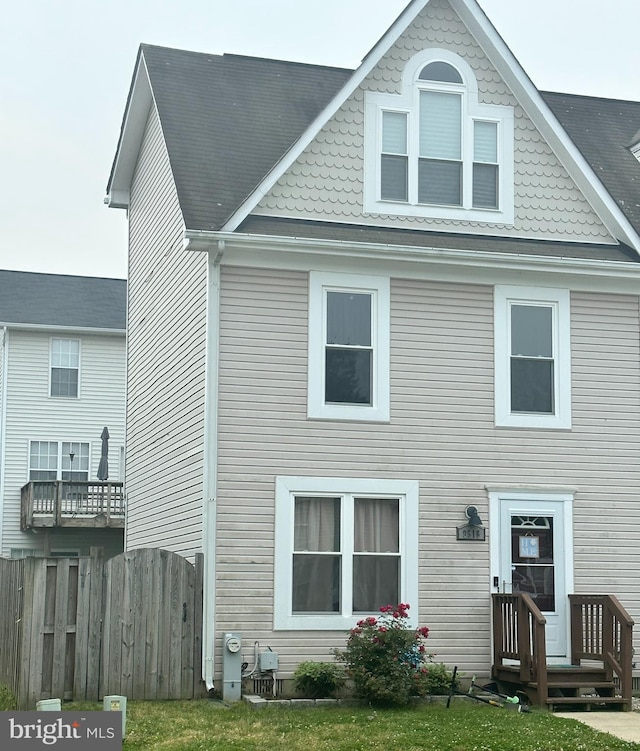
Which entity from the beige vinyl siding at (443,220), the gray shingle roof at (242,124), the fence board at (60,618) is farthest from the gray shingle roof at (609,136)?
the fence board at (60,618)

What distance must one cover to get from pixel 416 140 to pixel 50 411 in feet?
68.3

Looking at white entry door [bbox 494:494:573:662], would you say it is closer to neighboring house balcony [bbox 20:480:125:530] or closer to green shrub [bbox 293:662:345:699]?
green shrub [bbox 293:662:345:699]

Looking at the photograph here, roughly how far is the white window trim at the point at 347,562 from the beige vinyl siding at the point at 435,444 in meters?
0.11

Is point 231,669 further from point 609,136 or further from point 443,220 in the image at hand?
point 609,136

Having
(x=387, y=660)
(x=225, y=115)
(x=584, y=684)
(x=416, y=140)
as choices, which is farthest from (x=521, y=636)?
(x=225, y=115)

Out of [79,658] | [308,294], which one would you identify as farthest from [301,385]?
[79,658]

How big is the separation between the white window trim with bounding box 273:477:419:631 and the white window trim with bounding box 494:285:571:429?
1764mm

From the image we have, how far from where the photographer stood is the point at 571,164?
17438 mm

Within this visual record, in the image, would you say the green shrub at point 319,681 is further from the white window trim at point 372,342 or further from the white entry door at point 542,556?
the white window trim at point 372,342

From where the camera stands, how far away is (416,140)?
57.3ft

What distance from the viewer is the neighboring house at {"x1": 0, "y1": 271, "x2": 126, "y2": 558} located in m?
34.5

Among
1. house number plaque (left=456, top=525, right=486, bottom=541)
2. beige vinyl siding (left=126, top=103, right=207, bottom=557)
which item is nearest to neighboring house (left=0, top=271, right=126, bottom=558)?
beige vinyl siding (left=126, top=103, right=207, bottom=557)

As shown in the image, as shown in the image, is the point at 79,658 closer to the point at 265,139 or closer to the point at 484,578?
the point at 484,578

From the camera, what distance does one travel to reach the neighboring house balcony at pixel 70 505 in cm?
3225
